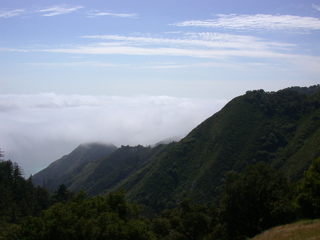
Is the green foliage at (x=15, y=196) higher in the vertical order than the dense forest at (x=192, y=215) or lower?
higher

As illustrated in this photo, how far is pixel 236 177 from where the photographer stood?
3472 centimetres

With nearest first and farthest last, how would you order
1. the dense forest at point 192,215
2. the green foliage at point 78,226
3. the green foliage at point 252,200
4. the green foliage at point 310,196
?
1. the green foliage at point 78,226
2. the dense forest at point 192,215
3. the green foliage at point 310,196
4. the green foliage at point 252,200

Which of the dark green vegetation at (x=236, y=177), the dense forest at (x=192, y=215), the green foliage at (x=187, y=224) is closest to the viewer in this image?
the dense forest at (x=192, y=215)

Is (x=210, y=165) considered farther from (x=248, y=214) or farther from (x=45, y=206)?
(x=248, y=214)

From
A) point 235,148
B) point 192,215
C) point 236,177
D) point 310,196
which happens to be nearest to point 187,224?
point 192,215

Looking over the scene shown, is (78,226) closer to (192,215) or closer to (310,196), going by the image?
(192,215)

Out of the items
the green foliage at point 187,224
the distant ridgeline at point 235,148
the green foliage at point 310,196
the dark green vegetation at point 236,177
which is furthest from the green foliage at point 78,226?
the distant ridgeline at point 235,148

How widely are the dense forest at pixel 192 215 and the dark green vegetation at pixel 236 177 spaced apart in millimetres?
111

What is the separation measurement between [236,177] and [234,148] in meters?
58.1

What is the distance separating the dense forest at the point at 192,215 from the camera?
2300 cm

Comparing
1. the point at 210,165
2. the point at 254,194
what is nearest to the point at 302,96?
the point at 210,165

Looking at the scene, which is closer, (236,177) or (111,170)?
(236,177)

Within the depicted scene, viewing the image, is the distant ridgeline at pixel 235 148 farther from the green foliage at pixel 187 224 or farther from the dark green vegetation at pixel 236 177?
the green foliage at pixel 187 224

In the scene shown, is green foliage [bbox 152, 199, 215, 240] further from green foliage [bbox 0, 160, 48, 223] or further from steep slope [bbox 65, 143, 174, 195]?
steep slope [bbox 65, 143, 174, 195]
